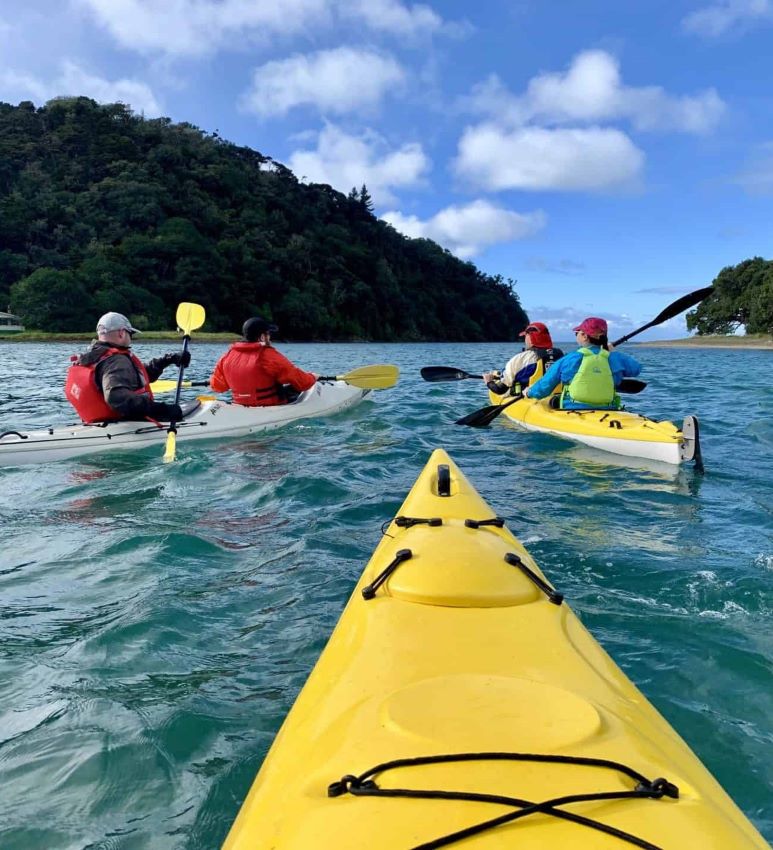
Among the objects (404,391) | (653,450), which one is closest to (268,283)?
(404,391)

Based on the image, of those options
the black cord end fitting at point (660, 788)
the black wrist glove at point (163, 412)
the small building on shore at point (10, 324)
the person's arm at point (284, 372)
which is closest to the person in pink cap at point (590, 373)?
the person's arm at point (284, 372)

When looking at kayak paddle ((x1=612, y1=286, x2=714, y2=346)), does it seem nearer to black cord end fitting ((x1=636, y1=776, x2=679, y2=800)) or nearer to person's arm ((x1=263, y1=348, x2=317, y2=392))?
person's arm ((x1=263, y1=348, x2=317, y2=392))

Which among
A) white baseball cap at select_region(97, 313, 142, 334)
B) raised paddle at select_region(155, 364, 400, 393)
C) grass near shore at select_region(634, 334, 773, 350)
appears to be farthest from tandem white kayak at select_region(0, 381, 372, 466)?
grass near shore at select_region(634, 334, 773, 350)

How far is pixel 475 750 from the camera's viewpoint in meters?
1.24

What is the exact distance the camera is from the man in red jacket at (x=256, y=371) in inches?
287

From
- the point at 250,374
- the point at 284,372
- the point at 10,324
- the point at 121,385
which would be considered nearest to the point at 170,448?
the point at 121,385

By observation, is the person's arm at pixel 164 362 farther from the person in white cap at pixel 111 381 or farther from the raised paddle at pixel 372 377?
the raised paddle at pixel 372 377

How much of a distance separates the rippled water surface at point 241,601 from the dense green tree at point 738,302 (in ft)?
168

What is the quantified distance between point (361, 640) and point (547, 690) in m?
0.61

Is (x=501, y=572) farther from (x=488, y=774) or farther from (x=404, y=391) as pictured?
(x=404, y=391)

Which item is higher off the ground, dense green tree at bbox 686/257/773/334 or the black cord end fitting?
dense green tree at bbox 686/257/773/334

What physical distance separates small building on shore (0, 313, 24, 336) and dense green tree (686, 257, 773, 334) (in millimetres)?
50894

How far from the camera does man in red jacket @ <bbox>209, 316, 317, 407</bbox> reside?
7301 mm

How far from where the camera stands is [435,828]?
1060 millimetres
